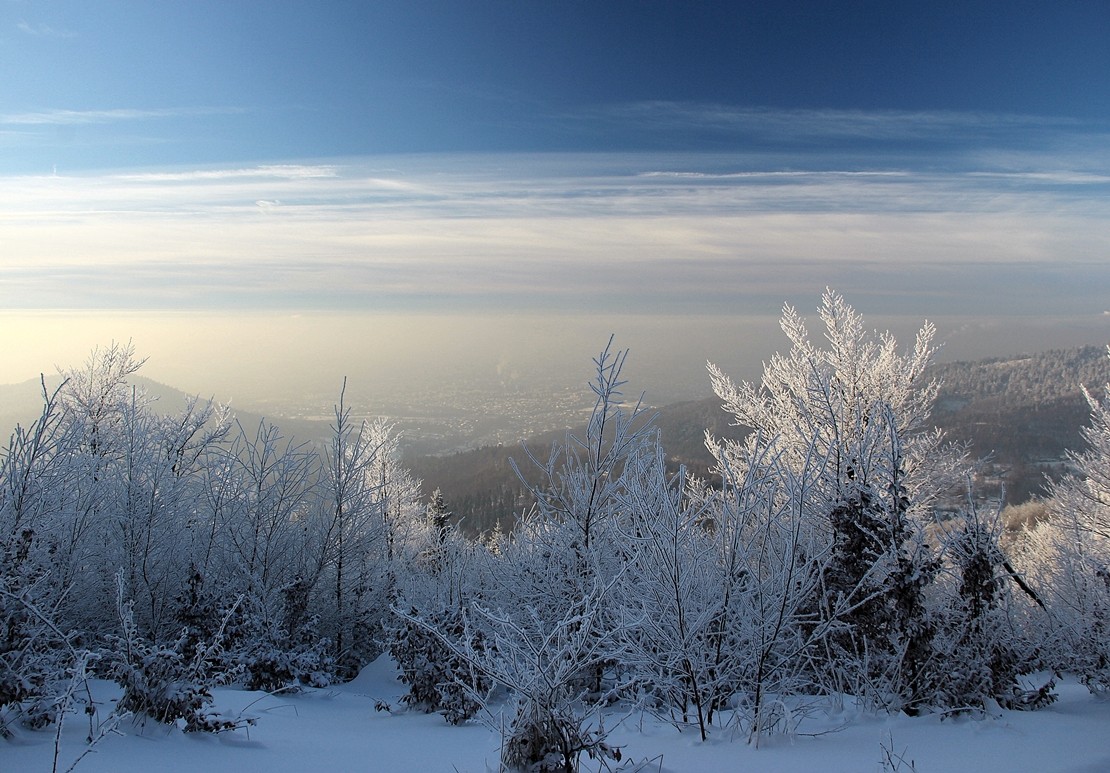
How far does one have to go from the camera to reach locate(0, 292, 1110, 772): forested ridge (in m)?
5.28

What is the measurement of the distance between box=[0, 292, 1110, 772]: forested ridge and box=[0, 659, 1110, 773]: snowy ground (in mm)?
215

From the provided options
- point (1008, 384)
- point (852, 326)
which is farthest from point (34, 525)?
point (1008, 384)

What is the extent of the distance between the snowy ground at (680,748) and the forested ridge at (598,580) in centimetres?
22

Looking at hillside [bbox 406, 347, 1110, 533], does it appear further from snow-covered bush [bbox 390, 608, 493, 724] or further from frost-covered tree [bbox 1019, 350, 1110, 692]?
snow-covered bush [bbox 390, 608, 493, 724]

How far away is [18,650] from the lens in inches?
223

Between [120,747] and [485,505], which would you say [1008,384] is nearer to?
[485,505]

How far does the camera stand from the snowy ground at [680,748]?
4.42m

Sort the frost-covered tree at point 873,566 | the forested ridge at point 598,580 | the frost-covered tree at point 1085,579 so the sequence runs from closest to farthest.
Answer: the forested ridge at point 598,580 < the frost-covered tree at point 873,566 < the frost-covered tree at point 1085,579

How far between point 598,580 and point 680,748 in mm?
1451

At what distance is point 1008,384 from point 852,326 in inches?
5237

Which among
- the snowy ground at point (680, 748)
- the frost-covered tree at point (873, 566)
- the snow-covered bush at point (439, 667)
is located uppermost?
the frost-covered tree at point (873, 566)

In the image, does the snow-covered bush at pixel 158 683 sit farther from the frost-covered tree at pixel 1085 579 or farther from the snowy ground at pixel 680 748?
the frost-covered tree at pixel 1085 579

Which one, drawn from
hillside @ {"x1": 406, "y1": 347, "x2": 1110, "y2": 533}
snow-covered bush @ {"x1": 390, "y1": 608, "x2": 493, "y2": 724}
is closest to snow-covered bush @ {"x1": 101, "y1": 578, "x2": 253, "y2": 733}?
snow-covered bush @ {"x1": 390, "y1": 608, "x2": 493, "y2": 724}

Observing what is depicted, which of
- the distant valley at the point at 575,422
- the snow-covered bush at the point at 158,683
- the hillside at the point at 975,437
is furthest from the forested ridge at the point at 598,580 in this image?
the hillside at the point at 975,437
